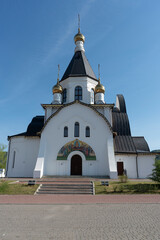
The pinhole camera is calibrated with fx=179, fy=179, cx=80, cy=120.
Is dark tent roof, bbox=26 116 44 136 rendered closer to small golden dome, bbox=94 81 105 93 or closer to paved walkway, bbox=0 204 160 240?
small golden dome, bbox=94 81 105 93

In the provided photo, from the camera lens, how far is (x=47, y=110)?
20484 mm

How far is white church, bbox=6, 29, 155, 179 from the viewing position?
Answer: 17.5 meters

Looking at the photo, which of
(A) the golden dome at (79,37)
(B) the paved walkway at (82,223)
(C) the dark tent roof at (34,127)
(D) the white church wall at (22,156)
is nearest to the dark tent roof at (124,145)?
(D) the white church wall at (22,156)

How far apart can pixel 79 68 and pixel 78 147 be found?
1218 cm

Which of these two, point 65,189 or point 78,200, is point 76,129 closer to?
point 65,189

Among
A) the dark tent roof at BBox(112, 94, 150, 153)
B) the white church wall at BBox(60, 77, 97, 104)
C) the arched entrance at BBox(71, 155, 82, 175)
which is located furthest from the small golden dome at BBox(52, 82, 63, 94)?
the arched entrance at BBox(71, 155, 82, 175)

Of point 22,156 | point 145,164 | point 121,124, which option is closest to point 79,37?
point 121,124

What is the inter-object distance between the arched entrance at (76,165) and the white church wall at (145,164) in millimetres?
6331

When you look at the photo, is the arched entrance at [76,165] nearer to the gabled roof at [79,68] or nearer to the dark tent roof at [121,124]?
the dark tent roof at [121,124]

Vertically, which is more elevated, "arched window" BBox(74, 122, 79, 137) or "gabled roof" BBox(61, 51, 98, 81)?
"gabled roof" BBox(61, 51, 98, 81)

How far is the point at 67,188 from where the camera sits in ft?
40.2

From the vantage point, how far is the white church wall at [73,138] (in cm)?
1748

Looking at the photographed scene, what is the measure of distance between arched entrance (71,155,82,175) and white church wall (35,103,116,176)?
44cm

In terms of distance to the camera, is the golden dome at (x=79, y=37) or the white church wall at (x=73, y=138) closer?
the white church wall at (x=73, y=138)
